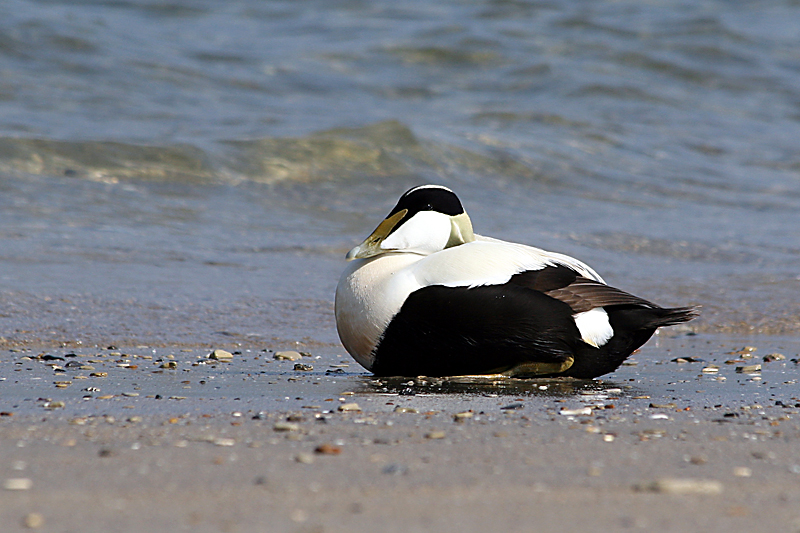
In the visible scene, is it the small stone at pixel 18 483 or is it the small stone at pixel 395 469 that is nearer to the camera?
the small stone at pixel 18 483

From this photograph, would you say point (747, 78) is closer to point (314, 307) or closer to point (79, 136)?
point (79, 136)

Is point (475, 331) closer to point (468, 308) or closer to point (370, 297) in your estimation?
point (468, 308)

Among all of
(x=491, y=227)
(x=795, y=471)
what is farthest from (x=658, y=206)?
(x=795, y=471)

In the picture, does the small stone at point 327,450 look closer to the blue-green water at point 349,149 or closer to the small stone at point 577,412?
the small stone at point 577,412

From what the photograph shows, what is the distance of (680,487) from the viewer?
A: 1836mm

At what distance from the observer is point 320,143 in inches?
Answer: 373

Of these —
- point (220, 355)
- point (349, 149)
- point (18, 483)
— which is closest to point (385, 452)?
point (18, 483)

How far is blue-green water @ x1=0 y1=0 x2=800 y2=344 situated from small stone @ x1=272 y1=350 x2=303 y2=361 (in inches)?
14.6

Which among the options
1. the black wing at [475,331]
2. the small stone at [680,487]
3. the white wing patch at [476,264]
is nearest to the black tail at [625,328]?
the black wing at [475,331]

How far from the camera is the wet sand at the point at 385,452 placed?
5.51ft

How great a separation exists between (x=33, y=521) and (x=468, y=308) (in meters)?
1.80

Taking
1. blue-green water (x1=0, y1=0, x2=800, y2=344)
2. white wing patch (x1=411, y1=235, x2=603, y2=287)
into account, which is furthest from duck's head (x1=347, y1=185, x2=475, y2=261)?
blue-green water (x1=0, y1=0, x2=800, y2=344)

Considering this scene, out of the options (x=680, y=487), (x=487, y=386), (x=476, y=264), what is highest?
(x=476, y=264)

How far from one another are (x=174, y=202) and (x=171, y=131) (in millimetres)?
2258
